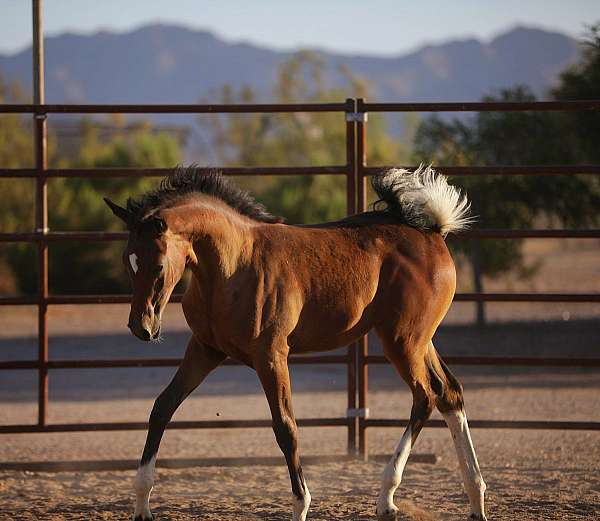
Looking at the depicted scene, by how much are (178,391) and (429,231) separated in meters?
1.54

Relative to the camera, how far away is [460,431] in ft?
15.7

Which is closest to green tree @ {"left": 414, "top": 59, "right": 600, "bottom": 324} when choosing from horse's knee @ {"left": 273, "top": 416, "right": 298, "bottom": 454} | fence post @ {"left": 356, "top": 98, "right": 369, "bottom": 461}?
fence post @ {"left": 356, "top": 98, "right": 369, "bottom": 461}

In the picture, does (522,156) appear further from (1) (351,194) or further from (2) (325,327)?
(2) (325,327)

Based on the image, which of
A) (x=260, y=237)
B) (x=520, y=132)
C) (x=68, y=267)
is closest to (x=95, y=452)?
(x=260, y=237)

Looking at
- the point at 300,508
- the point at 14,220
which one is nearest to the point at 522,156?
the point at 300,508

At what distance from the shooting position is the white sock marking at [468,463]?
4.65 m

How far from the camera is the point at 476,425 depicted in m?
6.23

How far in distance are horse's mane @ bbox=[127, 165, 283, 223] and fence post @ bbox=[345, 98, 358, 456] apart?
159 cm

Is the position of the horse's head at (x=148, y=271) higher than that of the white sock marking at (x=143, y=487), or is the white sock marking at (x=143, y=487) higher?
the horse's head at (x=148, y=271)

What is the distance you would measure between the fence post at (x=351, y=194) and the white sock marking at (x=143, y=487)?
211 cm

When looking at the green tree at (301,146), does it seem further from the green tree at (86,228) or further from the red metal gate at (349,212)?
the red metal gate at (349,212)

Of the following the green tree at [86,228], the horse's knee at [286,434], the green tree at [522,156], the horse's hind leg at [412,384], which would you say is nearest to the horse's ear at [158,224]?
the horse's knee at [286,434]

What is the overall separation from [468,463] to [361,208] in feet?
6.81

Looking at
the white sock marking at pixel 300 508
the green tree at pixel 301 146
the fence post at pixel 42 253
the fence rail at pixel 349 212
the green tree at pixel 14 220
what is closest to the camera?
the white sock marking at pixel 300 508
